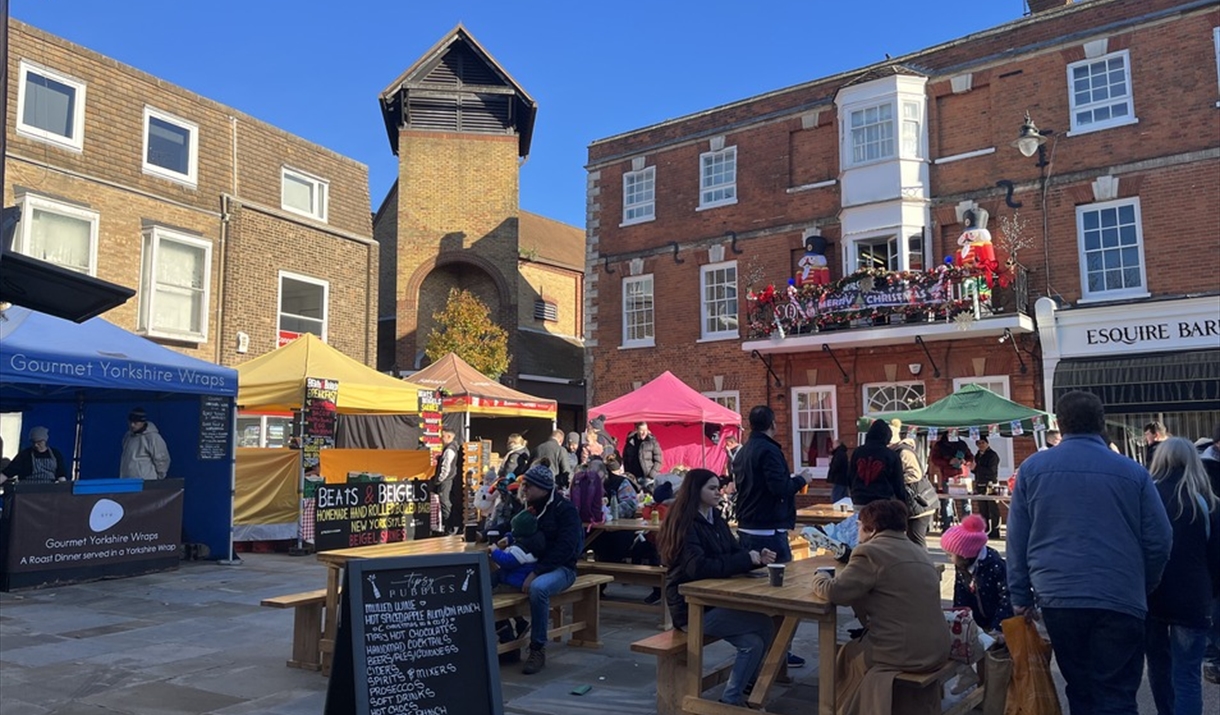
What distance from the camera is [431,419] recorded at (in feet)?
50.2

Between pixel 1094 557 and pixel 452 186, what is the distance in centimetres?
2623

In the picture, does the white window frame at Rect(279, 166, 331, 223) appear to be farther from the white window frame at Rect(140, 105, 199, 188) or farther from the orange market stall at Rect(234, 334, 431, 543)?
the orange market stall at Rect(234, 334, 431, 543)

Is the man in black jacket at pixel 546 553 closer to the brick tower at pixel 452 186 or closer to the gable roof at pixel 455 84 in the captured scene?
the brick tower at pixel 452 186

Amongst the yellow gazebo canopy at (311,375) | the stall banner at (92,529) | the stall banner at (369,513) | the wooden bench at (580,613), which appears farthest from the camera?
the yellow gazebo canopy at (311,375)

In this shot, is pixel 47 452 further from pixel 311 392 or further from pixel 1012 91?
pixel 1012 91

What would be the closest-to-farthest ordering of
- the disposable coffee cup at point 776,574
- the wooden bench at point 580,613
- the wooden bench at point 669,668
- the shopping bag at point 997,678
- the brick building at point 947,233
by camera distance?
the shopping bag at point 997,678 < the disposable coffee cup at point 776,574 < the wooden bench at point 669,668 < the wooden bench at point 580,613 < the brick building at point 947,233

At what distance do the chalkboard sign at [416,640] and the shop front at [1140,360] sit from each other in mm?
14955

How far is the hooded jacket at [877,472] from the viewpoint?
8.10 meters

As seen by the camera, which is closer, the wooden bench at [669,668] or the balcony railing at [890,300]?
the wooden bench at [669,668]

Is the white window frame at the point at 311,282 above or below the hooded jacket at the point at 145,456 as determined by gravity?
above

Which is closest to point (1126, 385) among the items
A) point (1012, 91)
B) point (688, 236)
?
point (1012, 91)

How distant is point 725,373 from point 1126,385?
860 centimetres

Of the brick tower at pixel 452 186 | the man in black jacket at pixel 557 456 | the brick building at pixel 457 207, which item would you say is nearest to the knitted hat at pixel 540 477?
the man in black jacket at pixel 557 456

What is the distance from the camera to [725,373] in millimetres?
21844
